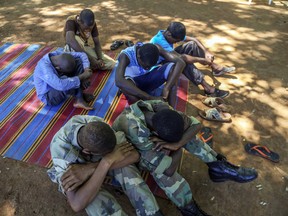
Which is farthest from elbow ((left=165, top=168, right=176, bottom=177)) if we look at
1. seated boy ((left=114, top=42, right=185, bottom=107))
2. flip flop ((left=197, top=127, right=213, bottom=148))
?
seated boy ((left=114, top=42, right=185, bottom=107))

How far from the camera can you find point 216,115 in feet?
12.5

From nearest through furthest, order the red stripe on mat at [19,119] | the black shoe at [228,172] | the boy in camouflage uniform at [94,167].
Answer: the boy in camouflage uniform at [94,167], the black shoe at [228,172], the red stripe on mat at [19,119]

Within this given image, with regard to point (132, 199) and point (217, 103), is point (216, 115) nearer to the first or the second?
point (217, 103)

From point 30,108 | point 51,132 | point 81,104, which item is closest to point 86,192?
point 51,132

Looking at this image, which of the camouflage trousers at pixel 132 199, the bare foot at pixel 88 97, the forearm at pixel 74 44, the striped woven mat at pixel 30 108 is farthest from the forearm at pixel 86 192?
the forearm at pixel 74 44

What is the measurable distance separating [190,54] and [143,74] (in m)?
1.22

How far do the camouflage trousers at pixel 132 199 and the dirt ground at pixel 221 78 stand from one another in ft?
1.18

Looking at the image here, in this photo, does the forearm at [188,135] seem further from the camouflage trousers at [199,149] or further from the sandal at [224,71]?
the sandal at [224,71]

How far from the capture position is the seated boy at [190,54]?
3.87m

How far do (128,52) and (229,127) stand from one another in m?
1.68

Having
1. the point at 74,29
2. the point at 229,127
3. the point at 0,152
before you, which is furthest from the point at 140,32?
the point at 0,152

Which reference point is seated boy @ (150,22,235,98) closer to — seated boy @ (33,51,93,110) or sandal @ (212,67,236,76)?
sandal @ (212,67,236,76)

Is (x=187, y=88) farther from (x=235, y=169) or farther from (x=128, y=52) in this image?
(x=235, y=169)

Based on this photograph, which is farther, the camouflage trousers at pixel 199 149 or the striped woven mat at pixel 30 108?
the striped woven mat at pixel 30 108
